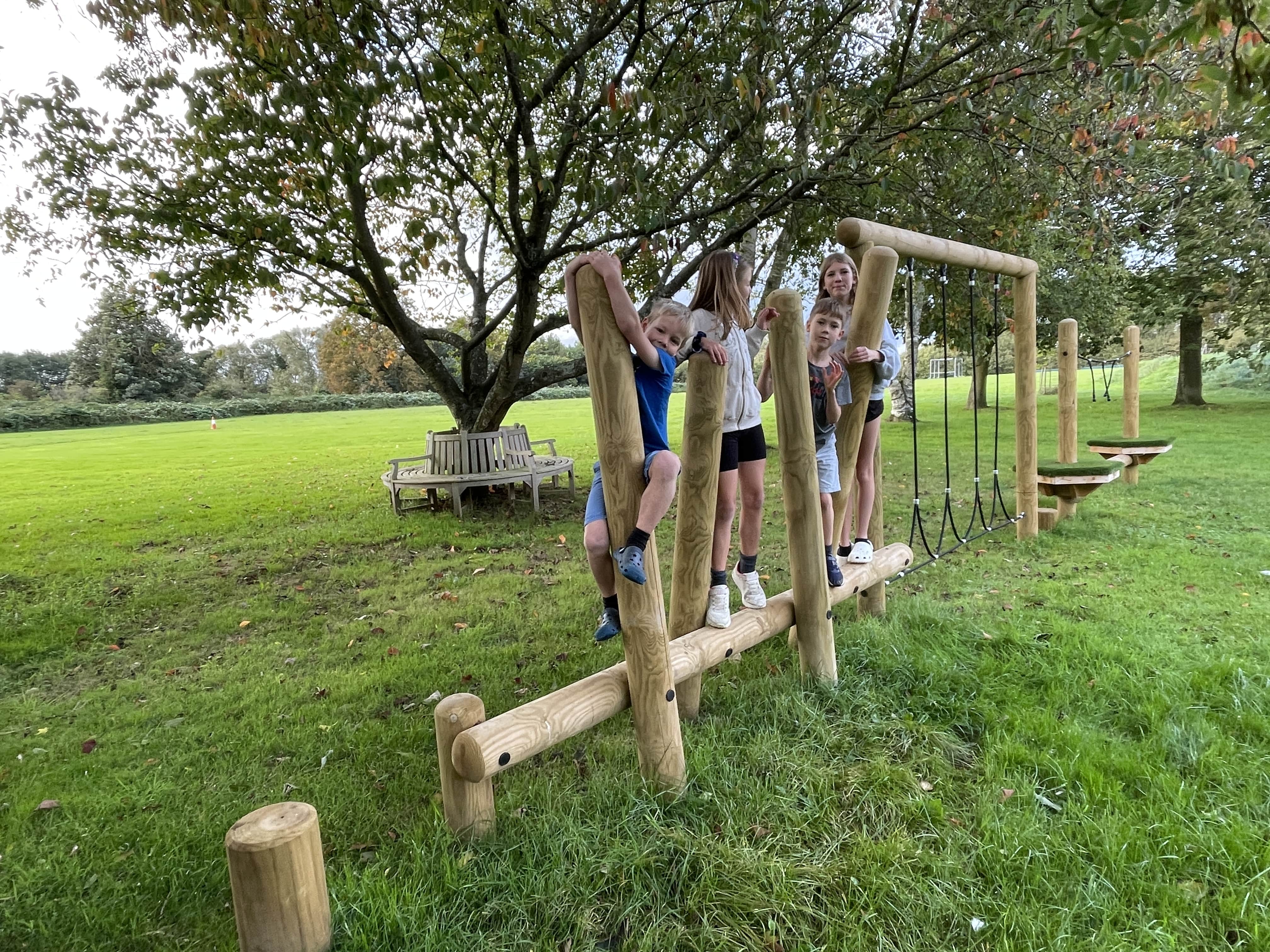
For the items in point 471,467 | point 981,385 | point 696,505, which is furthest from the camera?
point 981,385

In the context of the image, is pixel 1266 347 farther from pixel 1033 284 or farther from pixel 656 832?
pixel 656 832

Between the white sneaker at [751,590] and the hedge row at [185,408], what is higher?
the hedge row at [185,408]

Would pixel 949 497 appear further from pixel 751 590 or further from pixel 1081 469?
pixel 751 590

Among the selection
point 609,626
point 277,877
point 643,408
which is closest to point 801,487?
point 643,408

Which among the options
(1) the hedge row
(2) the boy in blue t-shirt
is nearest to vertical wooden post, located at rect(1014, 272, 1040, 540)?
(2) the boy in blue t-shirt

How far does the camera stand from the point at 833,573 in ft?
12.2

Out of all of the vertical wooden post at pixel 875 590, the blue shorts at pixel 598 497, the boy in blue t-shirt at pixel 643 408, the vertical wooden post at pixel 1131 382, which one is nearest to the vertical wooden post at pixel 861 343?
the vertical wooden post at pixel 875 590

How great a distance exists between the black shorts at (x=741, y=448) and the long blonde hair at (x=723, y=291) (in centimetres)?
50

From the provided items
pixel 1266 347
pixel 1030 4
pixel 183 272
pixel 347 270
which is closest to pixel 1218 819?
pixel 1030 4

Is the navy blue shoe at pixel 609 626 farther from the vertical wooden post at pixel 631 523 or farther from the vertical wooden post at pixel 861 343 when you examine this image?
the vertical wooden post at pixel 861 343

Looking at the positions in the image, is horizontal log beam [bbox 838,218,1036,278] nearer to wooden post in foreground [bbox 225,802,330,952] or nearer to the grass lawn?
the grass lawn

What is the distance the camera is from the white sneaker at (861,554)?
416 centimetres

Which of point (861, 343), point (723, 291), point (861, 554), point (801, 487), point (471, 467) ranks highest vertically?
point (723, 291)

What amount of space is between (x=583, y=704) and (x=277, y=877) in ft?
3.67
